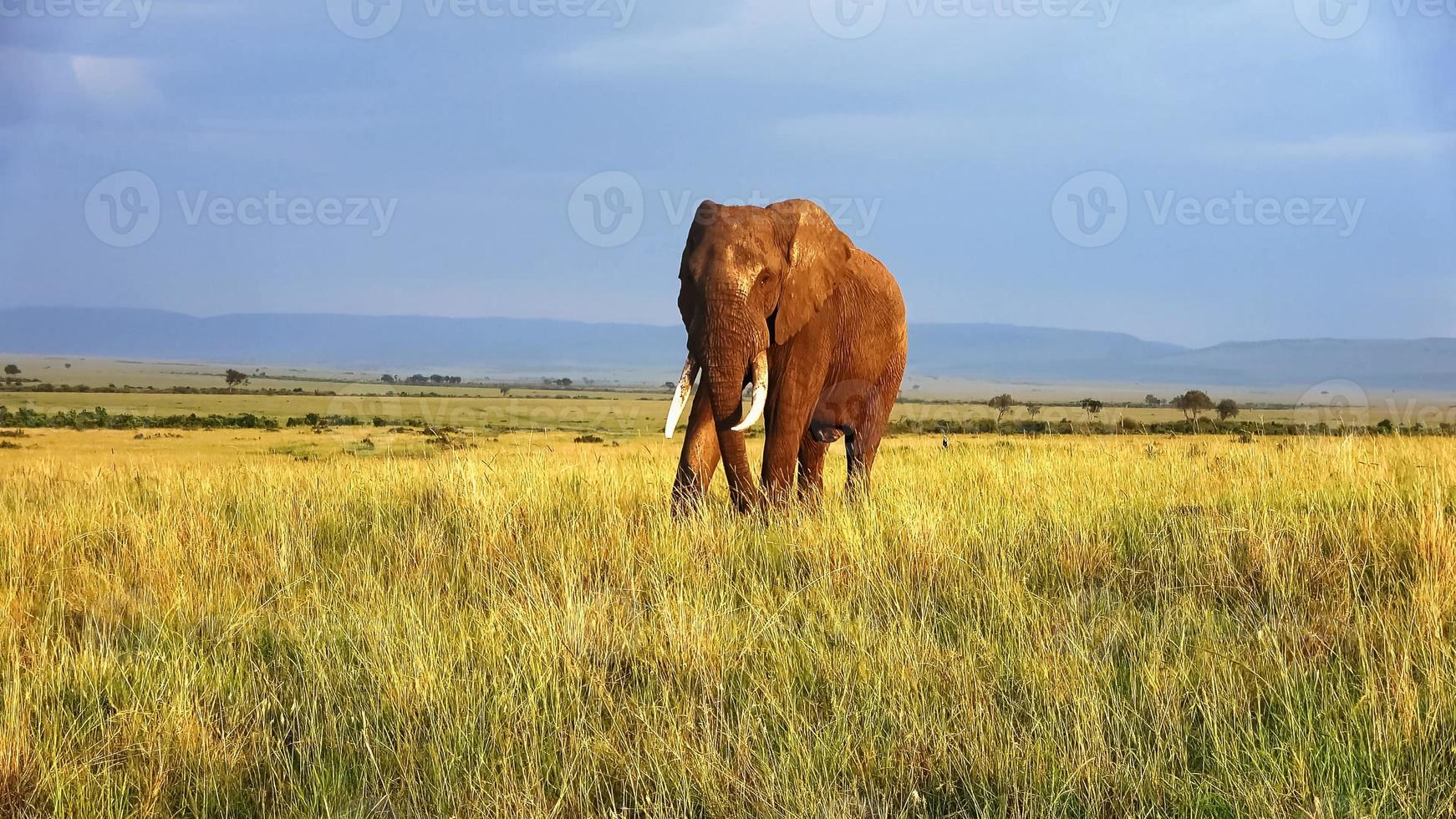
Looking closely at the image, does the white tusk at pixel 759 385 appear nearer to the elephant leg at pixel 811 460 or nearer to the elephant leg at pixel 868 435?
the elephant leg at pixel 811 460

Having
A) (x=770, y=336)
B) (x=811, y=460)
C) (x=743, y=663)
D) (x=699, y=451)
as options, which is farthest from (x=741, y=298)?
(x=743, y=663)

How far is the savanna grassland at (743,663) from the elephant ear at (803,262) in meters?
1.65

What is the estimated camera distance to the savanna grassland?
4.13 meters

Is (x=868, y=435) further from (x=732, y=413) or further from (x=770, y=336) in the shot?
(x=732, y=413)

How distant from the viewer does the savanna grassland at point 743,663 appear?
413 cm

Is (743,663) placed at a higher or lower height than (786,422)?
lower

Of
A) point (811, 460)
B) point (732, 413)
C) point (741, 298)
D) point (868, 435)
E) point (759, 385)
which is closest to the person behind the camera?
point (741, 298)

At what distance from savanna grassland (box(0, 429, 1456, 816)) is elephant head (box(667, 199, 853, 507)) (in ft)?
2.67

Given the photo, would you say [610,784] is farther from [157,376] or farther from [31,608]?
[157,376]

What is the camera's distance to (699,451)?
968 cm

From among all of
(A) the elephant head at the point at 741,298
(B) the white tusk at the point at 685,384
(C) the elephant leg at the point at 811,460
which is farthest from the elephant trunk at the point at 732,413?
(C) the elephant leg at the point at 811,460

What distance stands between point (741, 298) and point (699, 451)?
1418 mm

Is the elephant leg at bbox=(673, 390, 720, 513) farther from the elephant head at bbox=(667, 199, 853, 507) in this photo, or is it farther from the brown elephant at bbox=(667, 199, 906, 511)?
the elephant head at bbox=(667, 199, 853, 507)

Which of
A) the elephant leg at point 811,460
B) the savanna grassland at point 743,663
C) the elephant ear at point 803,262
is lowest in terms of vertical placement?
the savanna grassland at point 743,663
